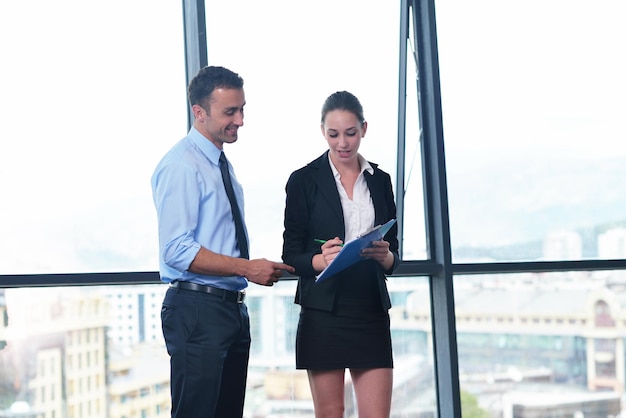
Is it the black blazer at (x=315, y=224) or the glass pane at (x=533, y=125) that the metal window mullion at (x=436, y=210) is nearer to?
the glass pane at (x=533, y=125)

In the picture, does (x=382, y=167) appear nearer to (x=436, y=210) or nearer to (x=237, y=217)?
(x=436, y=210)

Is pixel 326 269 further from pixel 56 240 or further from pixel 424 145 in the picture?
pixel 424 145

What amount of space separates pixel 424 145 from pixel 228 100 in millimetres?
1902

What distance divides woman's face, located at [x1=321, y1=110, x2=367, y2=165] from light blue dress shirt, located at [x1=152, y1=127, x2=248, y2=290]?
1.39 feet

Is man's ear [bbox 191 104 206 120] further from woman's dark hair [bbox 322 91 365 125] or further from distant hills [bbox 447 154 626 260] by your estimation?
distant hills [bbox 447 154 626 260]

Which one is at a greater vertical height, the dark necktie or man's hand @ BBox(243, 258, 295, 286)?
the dark necktie

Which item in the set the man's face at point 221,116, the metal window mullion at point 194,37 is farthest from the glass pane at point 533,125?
the man's face at point 221,116

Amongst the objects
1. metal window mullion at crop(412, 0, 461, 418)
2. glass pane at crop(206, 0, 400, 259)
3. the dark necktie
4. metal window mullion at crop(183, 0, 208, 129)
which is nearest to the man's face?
the dark necktie

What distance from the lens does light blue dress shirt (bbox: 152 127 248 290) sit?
2445 mm

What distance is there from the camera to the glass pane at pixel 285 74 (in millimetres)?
3957

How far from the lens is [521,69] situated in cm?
451

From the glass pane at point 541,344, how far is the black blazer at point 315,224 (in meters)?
1.56

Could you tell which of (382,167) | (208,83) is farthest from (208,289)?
(382,167)

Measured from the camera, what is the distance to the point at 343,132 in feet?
9.37
